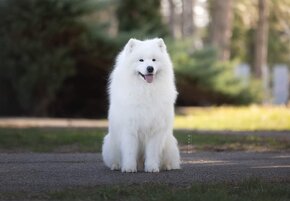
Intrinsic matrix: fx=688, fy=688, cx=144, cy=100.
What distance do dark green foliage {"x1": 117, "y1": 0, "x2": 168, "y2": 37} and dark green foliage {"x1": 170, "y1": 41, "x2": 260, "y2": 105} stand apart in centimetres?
159

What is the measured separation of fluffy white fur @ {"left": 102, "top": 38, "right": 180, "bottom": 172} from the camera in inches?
405

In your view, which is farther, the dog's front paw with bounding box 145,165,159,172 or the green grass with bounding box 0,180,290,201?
the dog's front paw with bounding box 145,165,159,172

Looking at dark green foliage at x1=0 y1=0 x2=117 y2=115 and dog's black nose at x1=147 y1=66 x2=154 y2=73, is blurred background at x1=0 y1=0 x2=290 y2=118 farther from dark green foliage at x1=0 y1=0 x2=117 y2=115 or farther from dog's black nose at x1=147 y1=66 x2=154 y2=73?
dog's black nose at x1=147 y1=66 x2=154 y2=73

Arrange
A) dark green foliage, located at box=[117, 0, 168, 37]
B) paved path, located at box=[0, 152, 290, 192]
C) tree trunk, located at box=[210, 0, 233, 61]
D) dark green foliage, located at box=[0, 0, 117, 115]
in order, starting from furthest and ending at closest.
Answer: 1. tree trunk, located at box=[210, 0, 233, 61]
2. dark green foliage, located at box=[117, 0, 168, 37]
3. dark green foliage, located at box=[0, 0, 117, 115]
4. paved path, located at box=[0, 152, 290, 192]

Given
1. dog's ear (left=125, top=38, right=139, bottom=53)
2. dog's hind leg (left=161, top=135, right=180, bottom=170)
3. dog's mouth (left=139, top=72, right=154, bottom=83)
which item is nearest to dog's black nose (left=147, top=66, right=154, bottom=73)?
dog's mouth (left=139, top=72, right=154, bottom=83)

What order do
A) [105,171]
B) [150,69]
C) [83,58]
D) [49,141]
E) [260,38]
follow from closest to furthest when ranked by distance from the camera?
[150,69] → [105,171] → [49,141] → [83,58] → [260,38]

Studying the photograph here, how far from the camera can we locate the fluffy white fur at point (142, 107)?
1028 centimetres

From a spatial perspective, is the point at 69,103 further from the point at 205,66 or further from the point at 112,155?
the point at 112,155

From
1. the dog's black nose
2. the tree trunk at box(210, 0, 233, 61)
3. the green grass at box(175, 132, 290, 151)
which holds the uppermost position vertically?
the dog's black nose

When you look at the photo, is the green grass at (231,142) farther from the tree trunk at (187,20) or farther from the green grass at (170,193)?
the tree trunk at (187,20)

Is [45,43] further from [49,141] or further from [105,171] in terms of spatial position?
[105,171]

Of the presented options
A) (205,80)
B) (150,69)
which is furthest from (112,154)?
(205,80)

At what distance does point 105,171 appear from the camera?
10633mm

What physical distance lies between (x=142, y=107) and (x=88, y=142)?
5.81 m
